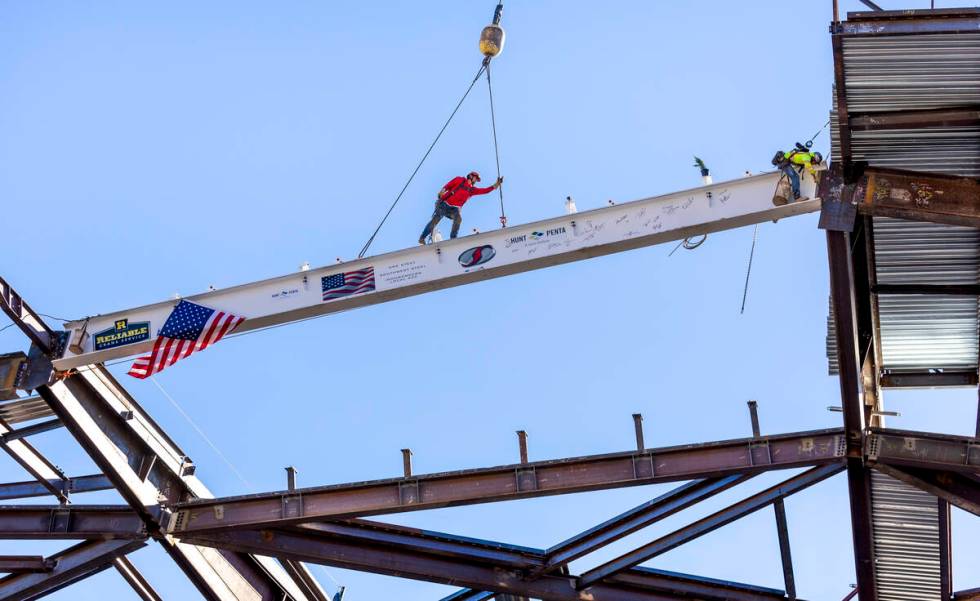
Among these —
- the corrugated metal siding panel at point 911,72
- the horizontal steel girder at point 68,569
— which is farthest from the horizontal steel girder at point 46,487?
the corrugated metal siding panel at point 911,72

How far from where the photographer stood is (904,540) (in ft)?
75.8

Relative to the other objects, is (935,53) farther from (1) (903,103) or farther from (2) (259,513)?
(2) (259,513)

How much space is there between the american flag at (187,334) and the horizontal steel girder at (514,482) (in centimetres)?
263

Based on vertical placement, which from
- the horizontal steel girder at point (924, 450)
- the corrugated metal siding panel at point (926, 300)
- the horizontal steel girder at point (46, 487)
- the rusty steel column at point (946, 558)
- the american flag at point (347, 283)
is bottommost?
the rusty steel column at point (946, 558)

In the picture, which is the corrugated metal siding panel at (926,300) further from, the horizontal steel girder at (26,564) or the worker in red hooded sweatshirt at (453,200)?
the horizontal steel girder at (26,564)

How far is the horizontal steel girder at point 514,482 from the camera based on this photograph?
2120 centimetres

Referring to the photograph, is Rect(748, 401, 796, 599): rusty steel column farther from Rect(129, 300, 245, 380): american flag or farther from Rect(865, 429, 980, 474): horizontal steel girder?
Rect(129, 300, 245, 380): american flag

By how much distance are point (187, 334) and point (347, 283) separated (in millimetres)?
2735

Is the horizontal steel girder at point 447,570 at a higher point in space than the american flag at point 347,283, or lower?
lower

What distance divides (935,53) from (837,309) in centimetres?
370

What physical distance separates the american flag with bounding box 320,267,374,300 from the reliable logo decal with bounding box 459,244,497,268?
1497 mm

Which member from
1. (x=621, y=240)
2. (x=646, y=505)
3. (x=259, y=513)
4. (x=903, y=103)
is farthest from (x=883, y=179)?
(x=259, y=513)

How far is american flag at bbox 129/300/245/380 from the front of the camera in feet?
69.8

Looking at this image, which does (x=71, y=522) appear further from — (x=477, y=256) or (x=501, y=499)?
(x=477, y=256)
